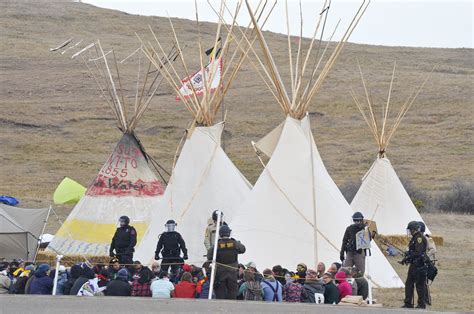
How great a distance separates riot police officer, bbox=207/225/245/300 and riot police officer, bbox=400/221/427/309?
2177mm

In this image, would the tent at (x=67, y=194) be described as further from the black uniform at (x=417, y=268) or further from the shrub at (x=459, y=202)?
the black uniform at (x=417, y=268)

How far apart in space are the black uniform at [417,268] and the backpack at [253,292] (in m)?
1.96

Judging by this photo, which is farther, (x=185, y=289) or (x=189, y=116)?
(x=189, y=116)

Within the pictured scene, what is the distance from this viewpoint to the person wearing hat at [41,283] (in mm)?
15672

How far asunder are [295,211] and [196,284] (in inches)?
182

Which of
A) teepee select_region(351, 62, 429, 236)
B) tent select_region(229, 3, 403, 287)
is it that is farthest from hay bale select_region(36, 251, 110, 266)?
teepee select_region(351, 62, 429, 236)

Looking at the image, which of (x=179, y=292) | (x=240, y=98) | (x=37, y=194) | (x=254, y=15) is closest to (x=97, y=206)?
(x=254, y=15)

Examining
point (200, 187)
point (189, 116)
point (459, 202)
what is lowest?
point (200, 187)

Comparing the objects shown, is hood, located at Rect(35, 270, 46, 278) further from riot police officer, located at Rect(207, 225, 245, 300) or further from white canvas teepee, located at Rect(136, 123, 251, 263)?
white canvas teepee, located at Rect(136, 123, 251, 263)

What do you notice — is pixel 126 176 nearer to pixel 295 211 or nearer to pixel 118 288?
pixel 295 211

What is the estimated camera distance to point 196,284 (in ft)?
51.1

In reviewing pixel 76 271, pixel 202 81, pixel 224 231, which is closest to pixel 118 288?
pixel 76 271

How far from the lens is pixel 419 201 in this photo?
35406 millimetres

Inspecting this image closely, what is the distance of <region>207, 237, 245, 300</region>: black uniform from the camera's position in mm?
15508
